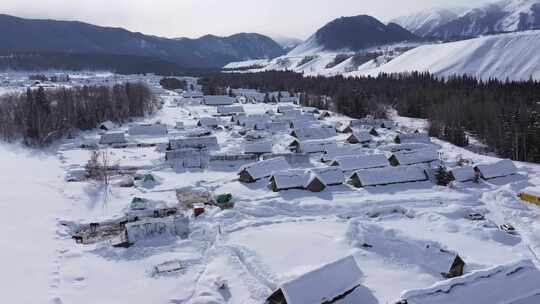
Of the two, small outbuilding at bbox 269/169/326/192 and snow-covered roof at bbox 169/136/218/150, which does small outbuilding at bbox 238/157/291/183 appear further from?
snow-covered roof at bbox 169/136/218/150

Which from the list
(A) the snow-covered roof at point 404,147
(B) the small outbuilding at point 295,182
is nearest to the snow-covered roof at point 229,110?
(A) the snow-covered roof at point 404,147

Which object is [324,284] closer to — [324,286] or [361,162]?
[324,286]

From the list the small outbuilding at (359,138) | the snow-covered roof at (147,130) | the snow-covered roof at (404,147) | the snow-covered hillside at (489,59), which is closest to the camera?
→ the snow-covered roof at (404,147)

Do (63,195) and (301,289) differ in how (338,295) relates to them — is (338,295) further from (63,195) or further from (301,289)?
(63,195)

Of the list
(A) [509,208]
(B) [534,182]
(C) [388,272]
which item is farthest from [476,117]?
(C) [388,272]

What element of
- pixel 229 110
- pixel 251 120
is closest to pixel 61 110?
pixel 251 120

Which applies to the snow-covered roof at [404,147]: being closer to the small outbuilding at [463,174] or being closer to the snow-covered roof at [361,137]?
the snow-covered roof at [361,137]
